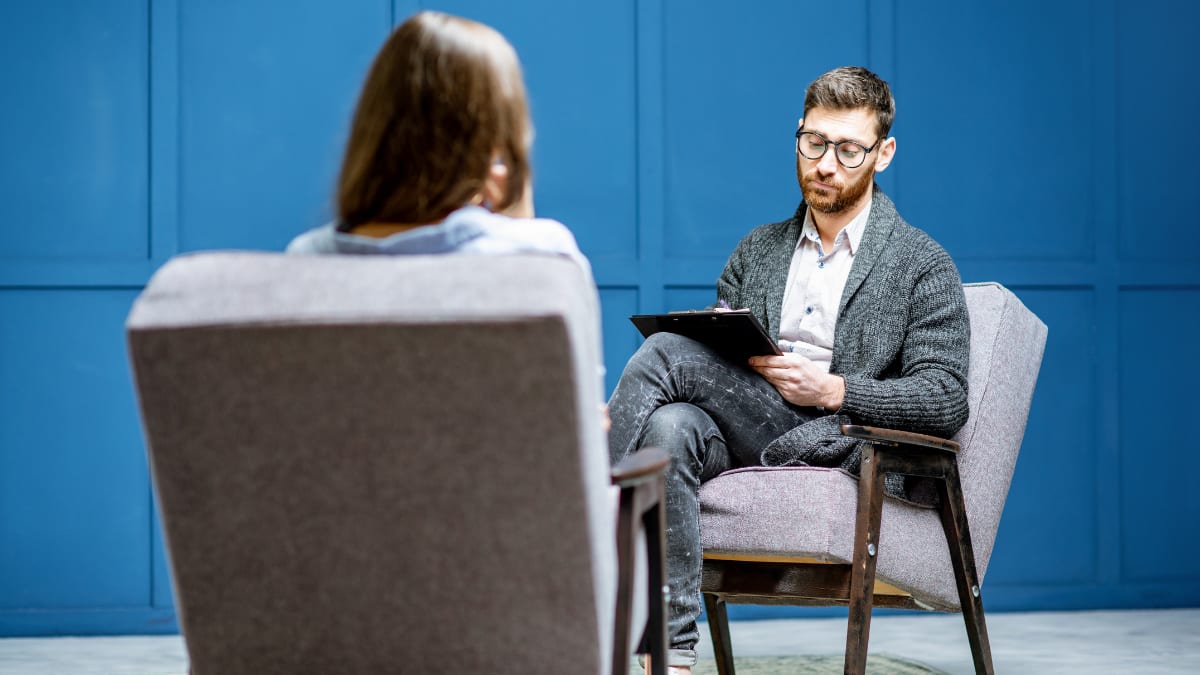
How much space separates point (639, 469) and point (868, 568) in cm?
90

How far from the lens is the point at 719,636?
2691mm

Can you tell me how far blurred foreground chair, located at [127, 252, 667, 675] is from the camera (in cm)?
122

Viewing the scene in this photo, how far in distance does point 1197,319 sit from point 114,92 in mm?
3576

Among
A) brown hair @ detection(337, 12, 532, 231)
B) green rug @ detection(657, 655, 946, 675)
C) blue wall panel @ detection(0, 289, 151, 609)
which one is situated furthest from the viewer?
blue wall panel @ detection(0, 289, 151, 609)

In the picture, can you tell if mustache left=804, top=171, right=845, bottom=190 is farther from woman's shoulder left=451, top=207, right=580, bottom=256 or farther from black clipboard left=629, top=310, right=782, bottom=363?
woman's shoulder left=451, top=207, right=580, bottom=256

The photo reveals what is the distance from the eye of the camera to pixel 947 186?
405cm

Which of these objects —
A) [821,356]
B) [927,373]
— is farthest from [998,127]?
[927,373]

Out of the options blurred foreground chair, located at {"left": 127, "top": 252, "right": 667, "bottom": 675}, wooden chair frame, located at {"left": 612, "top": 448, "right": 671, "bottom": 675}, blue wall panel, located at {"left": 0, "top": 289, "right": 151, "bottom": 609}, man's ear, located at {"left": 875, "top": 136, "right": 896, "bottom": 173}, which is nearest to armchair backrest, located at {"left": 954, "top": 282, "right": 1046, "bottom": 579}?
man's ear, located at {"left": 875, "top": 136, "right": 896, "bottom": 173}

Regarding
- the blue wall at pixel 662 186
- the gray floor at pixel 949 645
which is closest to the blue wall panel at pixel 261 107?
the blue wall at pixel 662 186

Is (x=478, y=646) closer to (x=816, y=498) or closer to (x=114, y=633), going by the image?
(x=816, y=498)

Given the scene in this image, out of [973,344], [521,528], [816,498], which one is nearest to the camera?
[521,528]

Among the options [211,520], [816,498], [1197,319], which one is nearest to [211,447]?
[211,520]

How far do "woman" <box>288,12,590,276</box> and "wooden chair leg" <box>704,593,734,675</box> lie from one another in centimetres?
147

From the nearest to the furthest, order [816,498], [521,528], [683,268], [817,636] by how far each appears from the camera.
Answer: [521,528], [816,498], [817,636], [683,268]
